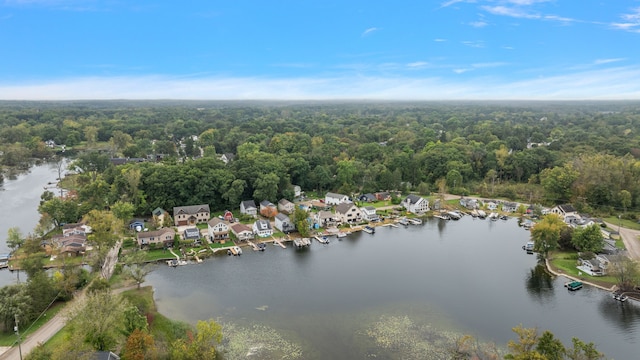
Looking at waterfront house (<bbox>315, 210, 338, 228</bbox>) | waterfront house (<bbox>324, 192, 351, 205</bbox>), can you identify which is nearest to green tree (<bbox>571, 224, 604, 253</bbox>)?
waterfront house (<bbox>315, 210, 338, 228</bbox>)

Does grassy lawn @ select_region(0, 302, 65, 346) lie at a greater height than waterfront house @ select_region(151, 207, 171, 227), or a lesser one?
lesser

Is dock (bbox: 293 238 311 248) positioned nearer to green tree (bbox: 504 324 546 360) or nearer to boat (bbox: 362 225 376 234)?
boat (bbox: 362 225 376 234)

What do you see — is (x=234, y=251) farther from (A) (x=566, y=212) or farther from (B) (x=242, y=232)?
(A) (x=566, y=212)

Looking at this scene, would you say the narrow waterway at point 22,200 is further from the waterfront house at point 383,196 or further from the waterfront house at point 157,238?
the waterfront house at point 383,196

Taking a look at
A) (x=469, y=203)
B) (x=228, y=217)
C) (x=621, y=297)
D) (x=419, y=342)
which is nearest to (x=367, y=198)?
(x=469, y=203)

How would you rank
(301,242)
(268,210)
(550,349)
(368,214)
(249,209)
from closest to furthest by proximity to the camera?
(550,349) → (301,242) → (268,210) → (249,209) → (368,214)

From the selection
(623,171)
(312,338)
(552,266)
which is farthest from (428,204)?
(312,338)

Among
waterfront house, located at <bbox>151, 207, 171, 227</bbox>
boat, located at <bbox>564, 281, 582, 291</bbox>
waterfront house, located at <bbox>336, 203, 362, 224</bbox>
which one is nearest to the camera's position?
boat, located at <bbox>564, 281, 582, 291</bbox>
